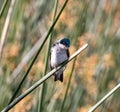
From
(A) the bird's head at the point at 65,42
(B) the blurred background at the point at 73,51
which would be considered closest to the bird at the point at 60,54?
(A) the bird's head at the point at 65,42

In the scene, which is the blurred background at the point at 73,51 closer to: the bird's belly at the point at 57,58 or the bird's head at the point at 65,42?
the bird's belly at the point at 57,58

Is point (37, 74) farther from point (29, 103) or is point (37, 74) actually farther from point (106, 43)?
point (106, 43)

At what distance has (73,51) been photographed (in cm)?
231

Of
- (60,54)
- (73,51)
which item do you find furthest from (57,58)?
(73,51)

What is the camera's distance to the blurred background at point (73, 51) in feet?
7.54

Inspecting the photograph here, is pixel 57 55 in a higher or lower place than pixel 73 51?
higher

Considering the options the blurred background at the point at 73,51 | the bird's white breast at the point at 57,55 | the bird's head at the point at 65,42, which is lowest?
the blurred background at the point at 73,51

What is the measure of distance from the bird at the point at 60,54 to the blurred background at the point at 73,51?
0.48 meters

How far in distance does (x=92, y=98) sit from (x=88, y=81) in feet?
0.42

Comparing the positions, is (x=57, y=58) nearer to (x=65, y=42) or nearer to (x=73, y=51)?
(x=65, y=42)

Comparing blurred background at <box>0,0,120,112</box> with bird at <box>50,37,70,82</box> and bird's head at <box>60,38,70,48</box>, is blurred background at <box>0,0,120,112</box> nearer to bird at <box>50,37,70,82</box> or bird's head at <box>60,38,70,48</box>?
bird at <box>50,37,70,82</box>

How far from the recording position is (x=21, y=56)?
7.90ft

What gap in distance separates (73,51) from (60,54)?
26.0 inches

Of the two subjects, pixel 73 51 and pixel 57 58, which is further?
pixel 73 51
